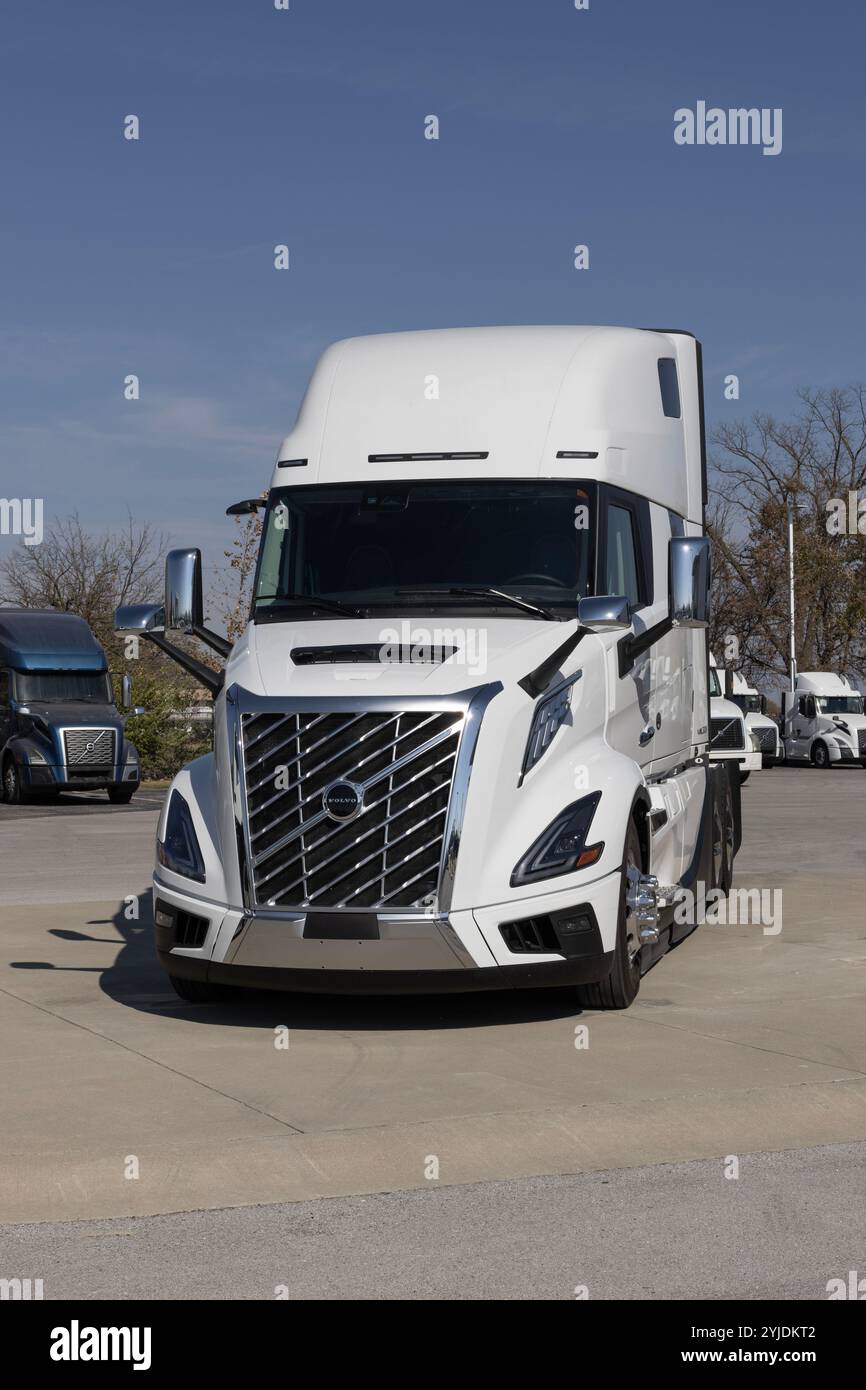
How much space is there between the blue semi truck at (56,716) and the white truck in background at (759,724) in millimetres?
18930

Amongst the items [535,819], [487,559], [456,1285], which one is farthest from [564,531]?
[456,1285]

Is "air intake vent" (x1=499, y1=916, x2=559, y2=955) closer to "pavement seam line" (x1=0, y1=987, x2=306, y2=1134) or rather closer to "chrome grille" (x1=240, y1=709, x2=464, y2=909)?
"chrome grille" (x1=240, y1=709, x2=464, y2=909)

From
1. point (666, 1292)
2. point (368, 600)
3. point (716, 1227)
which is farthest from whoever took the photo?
point (368, 600)

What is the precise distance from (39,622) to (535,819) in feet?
84.4

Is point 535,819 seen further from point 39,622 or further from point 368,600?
point 39,622

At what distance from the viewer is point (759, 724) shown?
46.0 m

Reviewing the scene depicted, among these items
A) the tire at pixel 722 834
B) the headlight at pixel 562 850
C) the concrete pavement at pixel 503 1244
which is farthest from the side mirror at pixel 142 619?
the concrete pavement at pixel 503 1244

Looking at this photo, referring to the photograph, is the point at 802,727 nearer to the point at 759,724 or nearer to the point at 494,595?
the point at 759,724

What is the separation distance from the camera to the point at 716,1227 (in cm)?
533

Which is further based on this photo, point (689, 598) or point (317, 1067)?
point (689, 598)

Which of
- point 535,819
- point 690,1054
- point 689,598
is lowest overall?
point 690,1054

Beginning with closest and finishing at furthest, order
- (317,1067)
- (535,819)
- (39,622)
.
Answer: (317,1067)
(535,819)
(39,622)

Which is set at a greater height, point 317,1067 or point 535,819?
point 535,819

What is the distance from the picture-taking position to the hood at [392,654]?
8.30 meters
